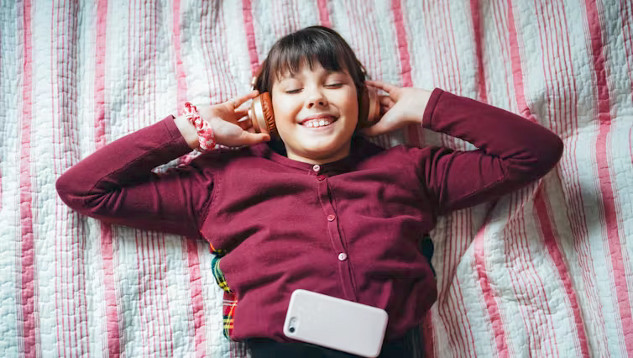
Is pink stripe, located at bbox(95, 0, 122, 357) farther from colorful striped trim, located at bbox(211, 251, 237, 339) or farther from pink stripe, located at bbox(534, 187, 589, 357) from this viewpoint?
pink stripe, located at bbox(534, 187, 589, 357)

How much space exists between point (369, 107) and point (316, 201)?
0.25m

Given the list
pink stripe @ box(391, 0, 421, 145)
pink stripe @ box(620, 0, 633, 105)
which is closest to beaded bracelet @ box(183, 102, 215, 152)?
pink stripe @ box(391, 0, 421, 145)

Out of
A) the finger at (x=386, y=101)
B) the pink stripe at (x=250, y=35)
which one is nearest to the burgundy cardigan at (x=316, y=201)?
the finger at (x=386, y=101)

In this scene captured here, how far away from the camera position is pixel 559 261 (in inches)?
48.8

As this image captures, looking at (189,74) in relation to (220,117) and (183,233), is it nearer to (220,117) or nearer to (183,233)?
(220,117)

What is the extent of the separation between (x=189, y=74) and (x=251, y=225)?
1.39 feet

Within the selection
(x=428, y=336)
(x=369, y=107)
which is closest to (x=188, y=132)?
(x=369, y=107)

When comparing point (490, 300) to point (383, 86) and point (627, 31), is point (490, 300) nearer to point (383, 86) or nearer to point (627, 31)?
point (383, 86)

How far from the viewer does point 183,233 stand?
3.89ft

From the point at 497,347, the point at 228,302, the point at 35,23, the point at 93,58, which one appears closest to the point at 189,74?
the point at 93,58

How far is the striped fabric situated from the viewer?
3.87ft

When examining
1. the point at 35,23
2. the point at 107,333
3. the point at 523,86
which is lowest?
the point at 107,333

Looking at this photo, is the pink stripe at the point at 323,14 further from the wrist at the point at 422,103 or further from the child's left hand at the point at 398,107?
the wrist at the point at 422,103

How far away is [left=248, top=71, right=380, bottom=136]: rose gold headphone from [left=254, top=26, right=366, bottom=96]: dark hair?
24mm
